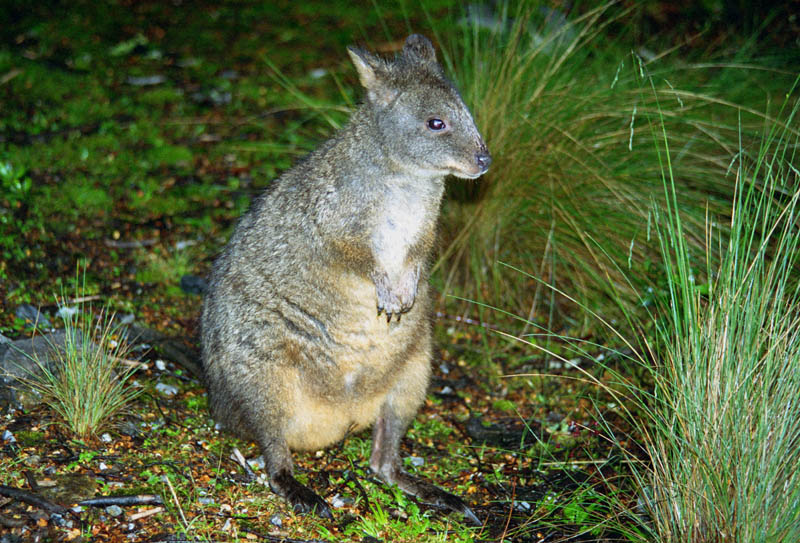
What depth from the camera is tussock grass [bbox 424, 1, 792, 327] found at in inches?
221

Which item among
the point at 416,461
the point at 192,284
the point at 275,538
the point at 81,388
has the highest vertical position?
the point at 81,388

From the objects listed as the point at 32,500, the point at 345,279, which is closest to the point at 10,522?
the point at 32,500

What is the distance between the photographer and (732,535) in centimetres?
329

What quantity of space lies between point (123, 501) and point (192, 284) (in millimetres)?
2370

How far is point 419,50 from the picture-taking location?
4492 millimetres

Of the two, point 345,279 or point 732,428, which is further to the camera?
point 345,279

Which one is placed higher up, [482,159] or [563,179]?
[482,159]

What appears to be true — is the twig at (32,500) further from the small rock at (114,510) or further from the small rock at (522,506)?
the small rock at (522,506)

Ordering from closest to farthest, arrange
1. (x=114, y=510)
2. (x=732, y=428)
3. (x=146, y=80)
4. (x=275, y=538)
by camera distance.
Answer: (x=732, y=428)
(x=114, y=510)
(x=275, y=538)
(x=146, y=80)

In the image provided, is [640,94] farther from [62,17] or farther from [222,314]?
[62,17]

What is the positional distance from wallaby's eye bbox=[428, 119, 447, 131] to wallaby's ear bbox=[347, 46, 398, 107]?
0.22 metres

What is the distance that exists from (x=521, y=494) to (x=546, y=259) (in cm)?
180

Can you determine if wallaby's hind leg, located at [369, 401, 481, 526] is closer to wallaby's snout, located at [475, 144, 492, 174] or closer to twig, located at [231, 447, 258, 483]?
twig, located at [231, 447, 258, 483]

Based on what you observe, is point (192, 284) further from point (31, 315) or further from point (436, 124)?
point (436, 124)
